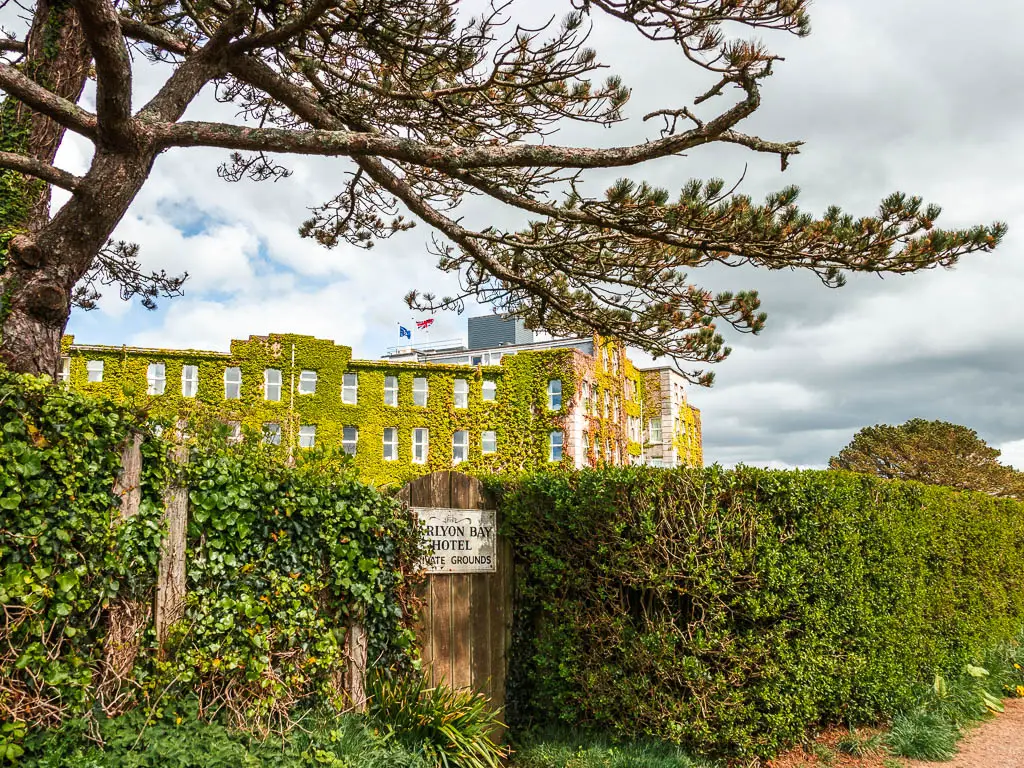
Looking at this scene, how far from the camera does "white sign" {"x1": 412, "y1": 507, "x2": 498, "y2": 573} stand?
7.04 m

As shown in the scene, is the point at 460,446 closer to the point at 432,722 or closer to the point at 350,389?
the point at 350,389

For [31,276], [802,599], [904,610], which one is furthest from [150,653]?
[904,610]

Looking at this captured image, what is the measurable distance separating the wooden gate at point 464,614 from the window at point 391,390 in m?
32.5

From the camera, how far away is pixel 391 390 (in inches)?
1564

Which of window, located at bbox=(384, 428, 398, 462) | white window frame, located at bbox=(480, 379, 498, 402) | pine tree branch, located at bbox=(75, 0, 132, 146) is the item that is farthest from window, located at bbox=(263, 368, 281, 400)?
pine tree branch, located at bbox=(75, 0, 132, 146)

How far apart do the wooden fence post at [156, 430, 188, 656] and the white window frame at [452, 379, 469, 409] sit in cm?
3543

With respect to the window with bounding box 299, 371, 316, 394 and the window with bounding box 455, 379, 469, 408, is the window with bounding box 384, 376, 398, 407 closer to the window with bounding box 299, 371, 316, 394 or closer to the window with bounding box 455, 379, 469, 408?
the window with bounding box 455, 379, 469, 408

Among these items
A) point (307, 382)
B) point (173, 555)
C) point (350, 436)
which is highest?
point (307, 382)

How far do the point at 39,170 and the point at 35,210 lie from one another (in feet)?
5.34

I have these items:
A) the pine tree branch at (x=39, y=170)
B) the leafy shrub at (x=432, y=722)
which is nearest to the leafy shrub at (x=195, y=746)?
the leafy shrub at (x=432, y=722)

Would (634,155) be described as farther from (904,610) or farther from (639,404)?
(639,404)

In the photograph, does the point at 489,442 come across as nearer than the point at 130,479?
No

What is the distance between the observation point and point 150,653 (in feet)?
16.2

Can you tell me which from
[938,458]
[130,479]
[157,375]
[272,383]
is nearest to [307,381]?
[272,383]
